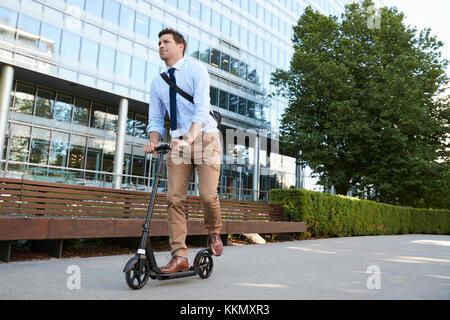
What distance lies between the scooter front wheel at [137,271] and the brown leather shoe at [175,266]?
0.17 meters

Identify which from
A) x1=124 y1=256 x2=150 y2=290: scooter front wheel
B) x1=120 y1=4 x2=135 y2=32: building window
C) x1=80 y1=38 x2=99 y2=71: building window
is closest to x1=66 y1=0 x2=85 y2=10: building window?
x1=80 y1=38 x2=99 y2=71: building window

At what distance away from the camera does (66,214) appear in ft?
18.5

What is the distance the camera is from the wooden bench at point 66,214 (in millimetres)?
4859

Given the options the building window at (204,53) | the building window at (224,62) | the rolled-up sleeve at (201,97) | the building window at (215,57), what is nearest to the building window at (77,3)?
the building window at (204,53)

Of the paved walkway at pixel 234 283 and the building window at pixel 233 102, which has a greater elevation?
the building window at pixel 233 102

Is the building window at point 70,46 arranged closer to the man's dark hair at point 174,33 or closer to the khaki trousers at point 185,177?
the man's dark hair at point 174,33

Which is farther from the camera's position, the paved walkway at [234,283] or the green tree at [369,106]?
the green tree at [369,106]

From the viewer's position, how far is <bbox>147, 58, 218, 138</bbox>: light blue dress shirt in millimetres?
3475

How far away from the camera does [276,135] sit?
33.4m

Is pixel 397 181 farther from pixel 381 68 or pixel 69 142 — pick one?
pixel 69 142

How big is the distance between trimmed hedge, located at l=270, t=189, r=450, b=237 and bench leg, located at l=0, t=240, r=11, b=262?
27.0ft

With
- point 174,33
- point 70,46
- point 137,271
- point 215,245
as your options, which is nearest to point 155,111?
point 174,33
